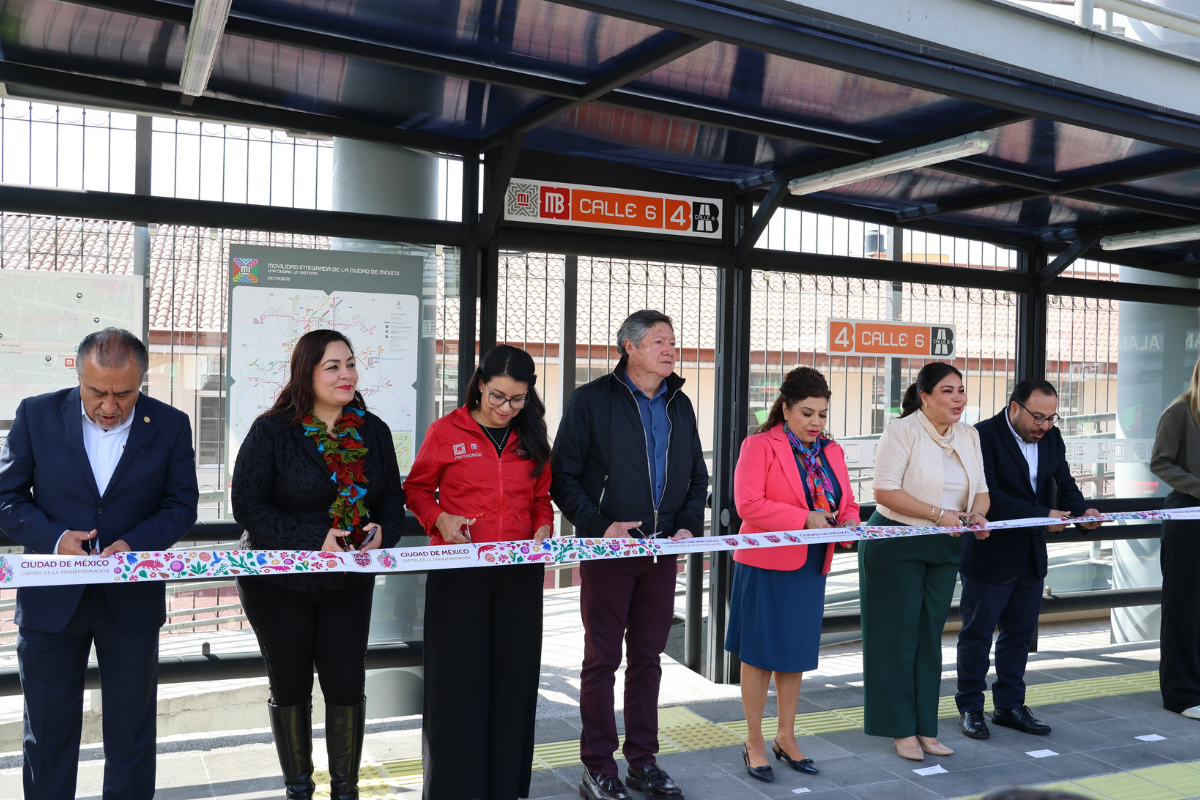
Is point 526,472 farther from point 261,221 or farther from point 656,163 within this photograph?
point 656,163

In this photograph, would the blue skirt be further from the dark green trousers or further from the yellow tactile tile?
the yellow tactile tile

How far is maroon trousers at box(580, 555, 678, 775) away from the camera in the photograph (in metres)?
4.03

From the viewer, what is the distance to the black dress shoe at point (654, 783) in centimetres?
408

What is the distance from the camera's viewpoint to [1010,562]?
16.2ft

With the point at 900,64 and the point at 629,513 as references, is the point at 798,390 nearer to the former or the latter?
the point at 629,513

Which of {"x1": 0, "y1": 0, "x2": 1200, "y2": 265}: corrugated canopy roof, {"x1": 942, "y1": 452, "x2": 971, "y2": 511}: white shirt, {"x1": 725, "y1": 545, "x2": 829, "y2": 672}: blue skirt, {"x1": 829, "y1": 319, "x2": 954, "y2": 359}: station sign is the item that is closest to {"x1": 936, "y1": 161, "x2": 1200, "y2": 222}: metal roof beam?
{"x1": 0, "y1": 0, "x2": 1200, "y2": 265}: corrugated canopy roof

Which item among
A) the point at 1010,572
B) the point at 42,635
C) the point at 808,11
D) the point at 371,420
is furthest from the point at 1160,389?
the point at 42,635

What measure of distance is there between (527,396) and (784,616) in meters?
1.49

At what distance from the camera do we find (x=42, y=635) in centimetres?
324

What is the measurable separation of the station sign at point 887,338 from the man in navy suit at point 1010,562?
1348 millimetres

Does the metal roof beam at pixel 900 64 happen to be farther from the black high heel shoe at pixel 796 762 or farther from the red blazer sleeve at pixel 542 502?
the black high heel shoe at pixel 796 762

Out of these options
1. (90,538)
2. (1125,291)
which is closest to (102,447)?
(90,538)

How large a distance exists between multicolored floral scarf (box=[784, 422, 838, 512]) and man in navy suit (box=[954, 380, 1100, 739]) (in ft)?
3.40

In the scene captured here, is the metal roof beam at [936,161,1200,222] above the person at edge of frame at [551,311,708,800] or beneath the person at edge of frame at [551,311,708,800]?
above
